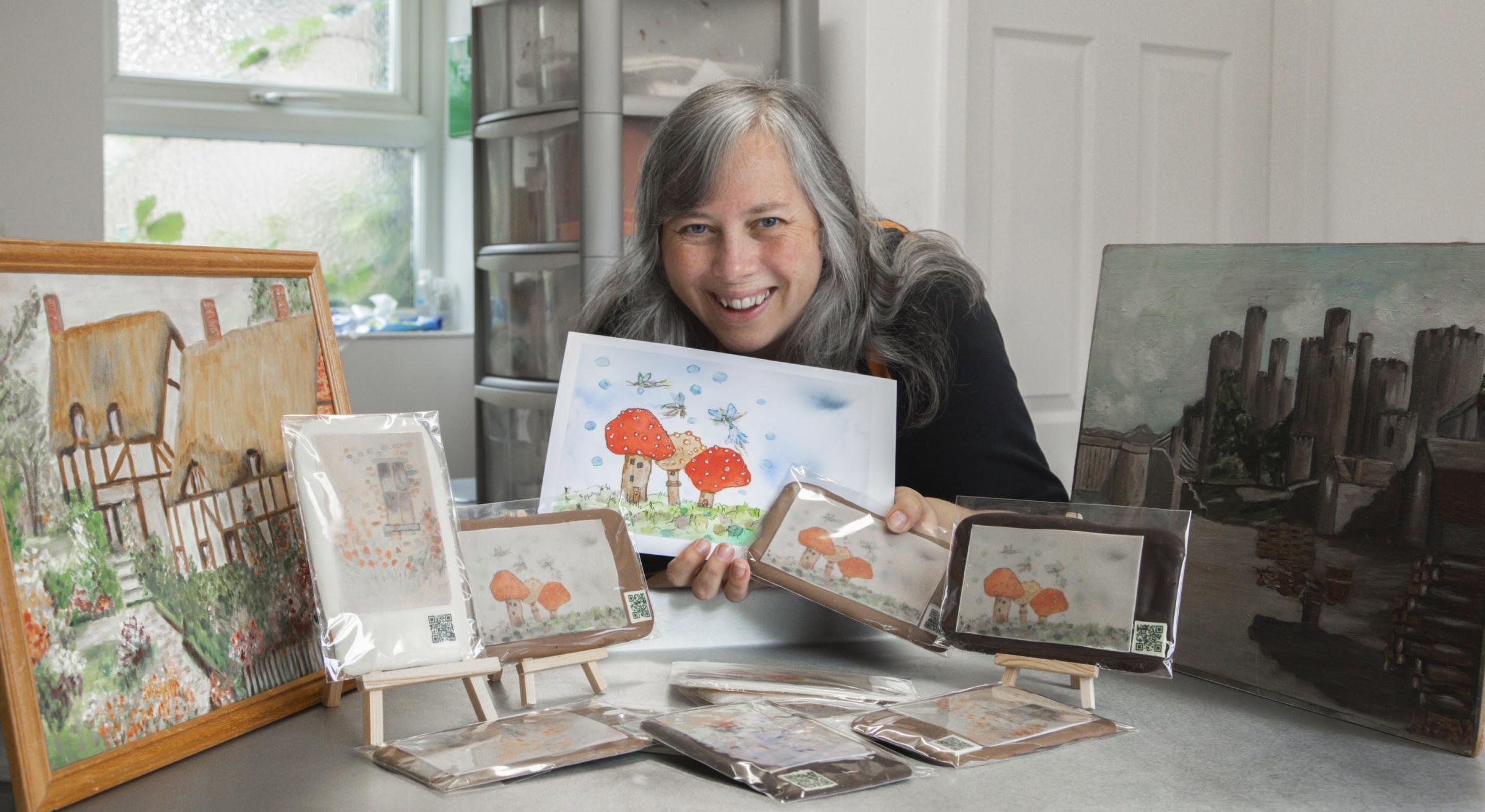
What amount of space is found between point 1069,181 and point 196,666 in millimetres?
1955

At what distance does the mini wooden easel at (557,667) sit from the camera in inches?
29.5

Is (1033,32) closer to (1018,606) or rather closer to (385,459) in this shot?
(1018,606)

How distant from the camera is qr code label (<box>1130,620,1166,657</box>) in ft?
2.45

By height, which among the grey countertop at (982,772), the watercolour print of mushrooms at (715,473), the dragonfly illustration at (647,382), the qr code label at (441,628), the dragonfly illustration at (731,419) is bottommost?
the grey countertop at (982,772)

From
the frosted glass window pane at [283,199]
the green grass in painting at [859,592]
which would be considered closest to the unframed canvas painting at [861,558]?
the green grass in painting at [859,592]

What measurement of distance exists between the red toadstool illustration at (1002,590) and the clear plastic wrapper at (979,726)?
6 centimetres

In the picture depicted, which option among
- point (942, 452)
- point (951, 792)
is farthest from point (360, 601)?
point (942, 452)

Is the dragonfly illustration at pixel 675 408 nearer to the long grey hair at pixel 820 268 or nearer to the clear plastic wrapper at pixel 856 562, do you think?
the clear plastic wrapper at pixel 856 562

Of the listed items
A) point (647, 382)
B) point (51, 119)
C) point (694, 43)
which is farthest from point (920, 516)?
point (51, 119)

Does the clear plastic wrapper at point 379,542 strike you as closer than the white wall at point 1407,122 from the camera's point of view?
Yes

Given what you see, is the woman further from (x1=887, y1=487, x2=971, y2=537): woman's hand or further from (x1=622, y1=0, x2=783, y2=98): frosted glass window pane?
(x1=622, y1=0, x2=783, y2=98): frosted glass window pane

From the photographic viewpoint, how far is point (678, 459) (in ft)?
3.25

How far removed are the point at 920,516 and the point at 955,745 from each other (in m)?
0.26

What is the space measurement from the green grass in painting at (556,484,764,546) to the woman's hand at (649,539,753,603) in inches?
0.7
